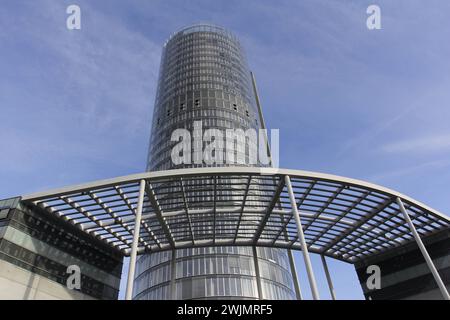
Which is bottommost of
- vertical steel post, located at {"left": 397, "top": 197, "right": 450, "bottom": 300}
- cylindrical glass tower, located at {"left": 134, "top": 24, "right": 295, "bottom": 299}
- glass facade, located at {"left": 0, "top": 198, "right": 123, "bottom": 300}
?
vertical steel post, located at {"left": 397, "top": 197, "right": 450, "bottom": 300}

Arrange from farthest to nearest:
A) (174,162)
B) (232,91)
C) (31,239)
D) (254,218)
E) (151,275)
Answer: (232,91), (174,162), (151,275), (254,218), (31,239)

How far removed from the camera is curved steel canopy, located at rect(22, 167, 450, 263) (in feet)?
73.4

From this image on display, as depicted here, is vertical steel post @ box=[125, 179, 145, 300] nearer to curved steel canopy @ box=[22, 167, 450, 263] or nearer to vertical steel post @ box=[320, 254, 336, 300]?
curved steel canopy @ box=[22, 167, 450, 263]

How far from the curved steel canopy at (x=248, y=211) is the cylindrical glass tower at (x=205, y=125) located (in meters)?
3.50

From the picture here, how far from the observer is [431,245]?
3012 cm

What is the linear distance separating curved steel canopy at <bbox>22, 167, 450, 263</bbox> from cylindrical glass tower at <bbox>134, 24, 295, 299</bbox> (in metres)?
3.50

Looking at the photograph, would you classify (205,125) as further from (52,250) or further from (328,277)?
(52,250)

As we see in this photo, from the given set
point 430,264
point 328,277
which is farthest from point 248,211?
point 430,264

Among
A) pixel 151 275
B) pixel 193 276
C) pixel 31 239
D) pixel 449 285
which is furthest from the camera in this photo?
pixel 151 275

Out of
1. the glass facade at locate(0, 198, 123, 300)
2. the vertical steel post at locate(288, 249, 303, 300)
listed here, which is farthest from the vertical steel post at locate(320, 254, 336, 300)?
the glass facade at locate(0, 198, 123, 300)
